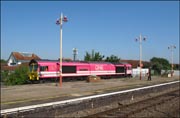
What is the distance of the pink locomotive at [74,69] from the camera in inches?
1512

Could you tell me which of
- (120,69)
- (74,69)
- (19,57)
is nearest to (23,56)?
(19,57)

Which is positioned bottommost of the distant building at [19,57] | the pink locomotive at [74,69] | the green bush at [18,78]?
the green bush at [18,78]

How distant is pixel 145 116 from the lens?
44.4 ft

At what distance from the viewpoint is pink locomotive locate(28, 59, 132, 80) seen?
3841 centimetres

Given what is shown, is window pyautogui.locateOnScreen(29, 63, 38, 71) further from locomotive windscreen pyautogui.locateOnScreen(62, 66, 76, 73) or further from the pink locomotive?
locomotive windscreen pyautogui.locateOnScreen(62, 66, 76, 73)

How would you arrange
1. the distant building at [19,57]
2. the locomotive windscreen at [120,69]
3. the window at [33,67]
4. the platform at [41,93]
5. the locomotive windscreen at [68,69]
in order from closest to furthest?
the platform at [41,93] < the window at [33,67] < the locomotive windscreen at [68,69] < the locomotive windscreen at [120,69] < the distant building at [19,57]

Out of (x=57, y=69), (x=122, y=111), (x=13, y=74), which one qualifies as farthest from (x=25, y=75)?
(x=122, y=111)

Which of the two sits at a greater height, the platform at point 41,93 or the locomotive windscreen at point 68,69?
the locomotive windscreen at point 68,69

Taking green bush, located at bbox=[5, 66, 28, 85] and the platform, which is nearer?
the platform

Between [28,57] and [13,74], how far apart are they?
5401cm

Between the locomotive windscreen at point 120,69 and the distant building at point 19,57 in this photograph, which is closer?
the locomotive windscreen at point 120,69

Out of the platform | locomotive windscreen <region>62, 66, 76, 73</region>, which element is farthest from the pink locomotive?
the platform

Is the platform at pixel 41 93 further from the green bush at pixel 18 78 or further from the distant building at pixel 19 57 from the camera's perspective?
the distant building at pixel 19 57

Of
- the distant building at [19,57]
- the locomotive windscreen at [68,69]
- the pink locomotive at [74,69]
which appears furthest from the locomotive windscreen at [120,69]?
the distant building at [19,57]
